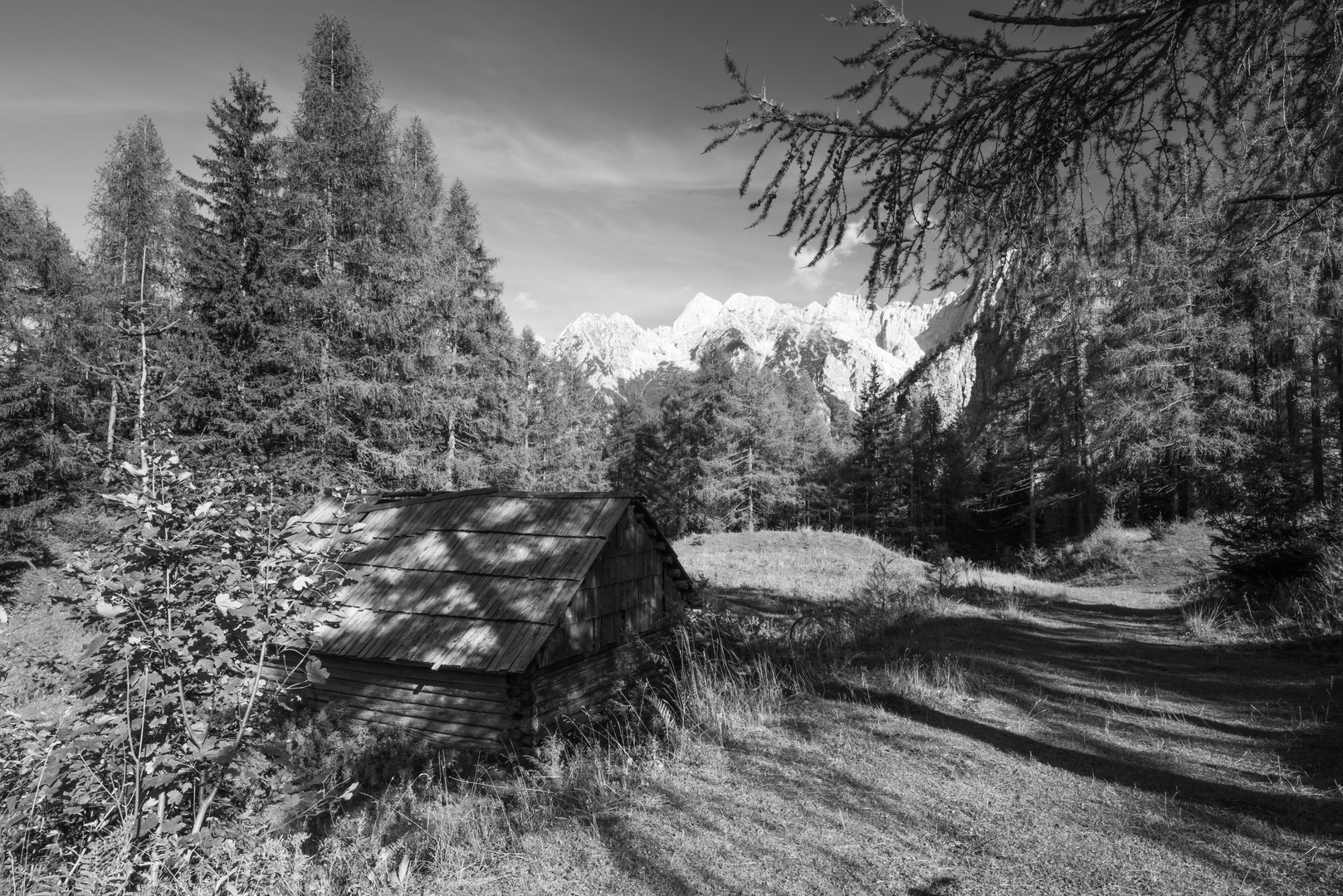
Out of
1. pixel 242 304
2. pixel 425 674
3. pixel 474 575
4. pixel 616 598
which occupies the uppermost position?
pixel 242 304

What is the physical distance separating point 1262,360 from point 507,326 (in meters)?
29.2

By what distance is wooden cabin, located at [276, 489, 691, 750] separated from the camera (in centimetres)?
899

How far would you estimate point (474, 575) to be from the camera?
10047mm

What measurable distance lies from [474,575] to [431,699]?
200cm

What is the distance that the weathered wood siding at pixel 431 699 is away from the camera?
904 centimetres

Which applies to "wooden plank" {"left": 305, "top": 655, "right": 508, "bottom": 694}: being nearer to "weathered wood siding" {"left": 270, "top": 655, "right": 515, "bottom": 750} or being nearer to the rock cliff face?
"weathered wood siding" {"left": 270, "top": 655, "right": 515, "bottom": 750}

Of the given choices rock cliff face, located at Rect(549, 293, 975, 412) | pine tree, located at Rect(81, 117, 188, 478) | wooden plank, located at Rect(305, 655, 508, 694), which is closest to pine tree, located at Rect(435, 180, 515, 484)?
pine tree, located at Rect(81, 117, 188, 478)

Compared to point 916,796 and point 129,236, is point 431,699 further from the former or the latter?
point 129,236

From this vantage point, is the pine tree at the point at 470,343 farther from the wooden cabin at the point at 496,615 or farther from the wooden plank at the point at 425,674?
the wooden plank at the point at 425,674

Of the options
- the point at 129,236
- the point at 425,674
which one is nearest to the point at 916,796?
the point at 425,674

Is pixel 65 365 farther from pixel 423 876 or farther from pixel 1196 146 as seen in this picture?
pixel 1196 146

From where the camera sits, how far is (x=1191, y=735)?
4426 mm

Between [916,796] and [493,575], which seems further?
[493,575]

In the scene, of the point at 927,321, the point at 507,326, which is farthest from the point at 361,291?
the point at 927,321
